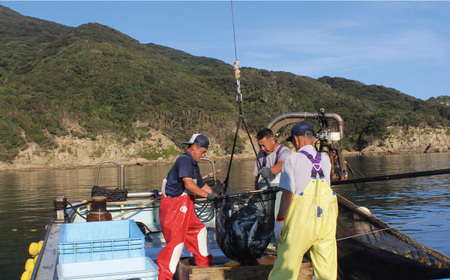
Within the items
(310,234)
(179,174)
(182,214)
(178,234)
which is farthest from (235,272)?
(179,174)

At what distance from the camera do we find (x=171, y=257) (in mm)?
4859

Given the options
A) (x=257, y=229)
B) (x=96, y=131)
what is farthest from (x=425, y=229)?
(x=96, y=131)

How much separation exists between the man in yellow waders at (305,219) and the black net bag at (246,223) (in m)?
0.77

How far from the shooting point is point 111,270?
3365 millimetres

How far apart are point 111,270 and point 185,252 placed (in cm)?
351

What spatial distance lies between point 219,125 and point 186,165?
77.8m

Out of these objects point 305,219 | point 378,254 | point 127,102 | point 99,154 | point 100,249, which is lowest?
point 99,154

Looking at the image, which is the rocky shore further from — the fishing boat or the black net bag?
the black net bag

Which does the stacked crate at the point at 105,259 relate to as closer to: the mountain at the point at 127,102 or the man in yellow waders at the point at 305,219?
the man in yellow waders at the point at 305,219

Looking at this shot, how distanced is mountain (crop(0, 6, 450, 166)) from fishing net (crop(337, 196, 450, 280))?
5897 cm

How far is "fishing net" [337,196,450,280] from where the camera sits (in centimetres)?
488

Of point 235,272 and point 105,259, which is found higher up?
point 105,259

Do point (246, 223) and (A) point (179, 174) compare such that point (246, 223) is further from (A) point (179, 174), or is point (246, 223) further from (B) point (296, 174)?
(B) point (296, 174)

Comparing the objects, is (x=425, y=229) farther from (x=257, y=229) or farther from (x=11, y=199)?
(x=11, y=199)
